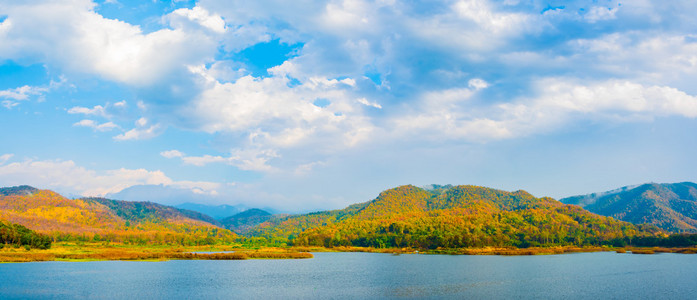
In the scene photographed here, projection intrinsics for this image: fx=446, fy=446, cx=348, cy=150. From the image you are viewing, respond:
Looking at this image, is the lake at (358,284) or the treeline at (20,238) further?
the treeline at (20,238)

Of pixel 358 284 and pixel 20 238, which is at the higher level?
pixel 20 238

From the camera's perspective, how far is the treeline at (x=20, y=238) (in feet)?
454

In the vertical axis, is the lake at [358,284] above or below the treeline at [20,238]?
below

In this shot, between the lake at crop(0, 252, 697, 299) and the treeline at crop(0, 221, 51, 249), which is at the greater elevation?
the treeline at crop(0, 221, 51, 249)

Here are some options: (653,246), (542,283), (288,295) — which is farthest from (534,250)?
(288,295)

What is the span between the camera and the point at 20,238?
142 meters

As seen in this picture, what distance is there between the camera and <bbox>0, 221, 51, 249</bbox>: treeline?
454ft

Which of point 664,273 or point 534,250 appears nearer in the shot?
point 664,273

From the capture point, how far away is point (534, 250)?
175 meters

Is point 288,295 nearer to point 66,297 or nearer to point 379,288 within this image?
point 379,288

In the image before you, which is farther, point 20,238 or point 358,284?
point 20,238

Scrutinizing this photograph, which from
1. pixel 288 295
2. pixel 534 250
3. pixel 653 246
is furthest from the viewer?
pixel 653 246

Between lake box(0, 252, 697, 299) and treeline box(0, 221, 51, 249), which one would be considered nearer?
lake box(0, 252, 697, 299)

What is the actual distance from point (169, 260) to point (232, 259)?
61.7ft
